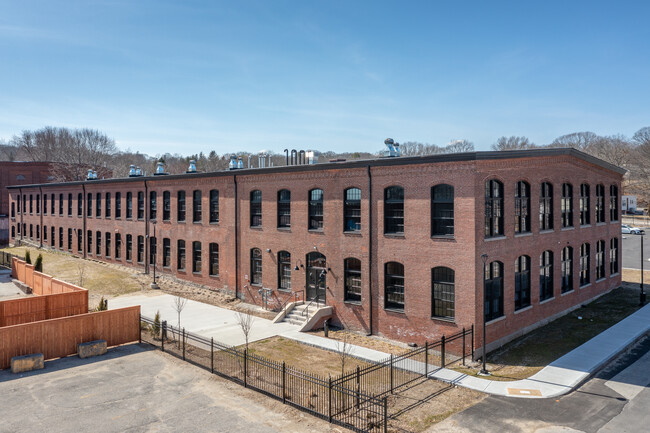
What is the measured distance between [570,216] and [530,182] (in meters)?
6.49

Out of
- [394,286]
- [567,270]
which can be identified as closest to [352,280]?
[394,286]

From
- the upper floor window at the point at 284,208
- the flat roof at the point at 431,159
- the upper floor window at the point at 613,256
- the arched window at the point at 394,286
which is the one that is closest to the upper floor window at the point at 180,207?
the flat roof at the point at 431,159

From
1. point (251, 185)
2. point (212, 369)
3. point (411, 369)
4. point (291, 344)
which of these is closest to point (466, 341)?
point (411, 369)

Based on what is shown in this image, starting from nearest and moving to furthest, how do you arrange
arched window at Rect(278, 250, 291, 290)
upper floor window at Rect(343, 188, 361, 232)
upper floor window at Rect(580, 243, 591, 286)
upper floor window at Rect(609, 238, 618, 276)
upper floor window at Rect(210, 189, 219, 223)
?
upper floor window at Rect(343, 188, 361, 232) < arched window at Rect(278, 250, 291, 290) < upper floor window at Rect(580, 243, 591, 286) < upper floor window at Rect(210, 189, 219, 223) < upper floor window at Rect(609, 238, 618, 276)

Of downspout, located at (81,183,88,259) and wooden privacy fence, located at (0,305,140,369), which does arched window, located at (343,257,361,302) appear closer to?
wooden privacy fence, located at (0,305,140,369)

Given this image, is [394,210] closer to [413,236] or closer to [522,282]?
[413,236]

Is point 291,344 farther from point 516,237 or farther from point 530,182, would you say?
point 530,182

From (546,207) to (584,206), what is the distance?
6484mm

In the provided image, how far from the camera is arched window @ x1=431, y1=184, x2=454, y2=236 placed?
2014cm

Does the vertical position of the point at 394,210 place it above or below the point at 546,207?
below

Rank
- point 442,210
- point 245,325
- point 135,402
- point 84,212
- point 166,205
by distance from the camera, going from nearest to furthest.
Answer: point 135,402 < point 442,210 < point 245,325 < point 166,205 < point 84,212

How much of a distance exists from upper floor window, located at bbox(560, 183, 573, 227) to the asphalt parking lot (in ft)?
66.8

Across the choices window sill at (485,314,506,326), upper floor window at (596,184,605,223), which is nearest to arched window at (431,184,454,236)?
window sill at (485,314,506,326)

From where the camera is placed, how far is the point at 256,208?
97.7ft
